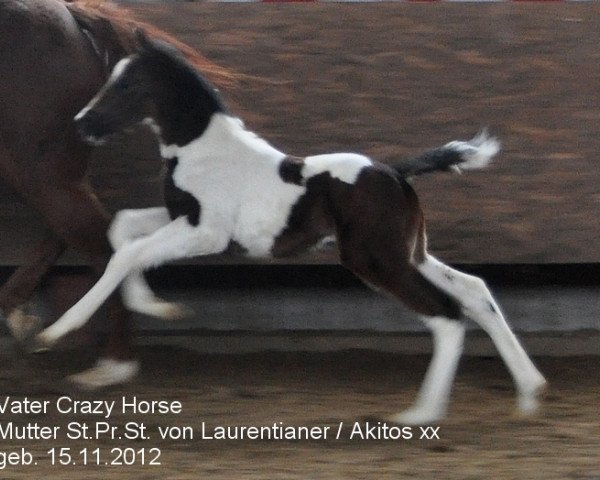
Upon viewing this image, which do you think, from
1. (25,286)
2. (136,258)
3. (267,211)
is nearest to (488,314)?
(267,211)

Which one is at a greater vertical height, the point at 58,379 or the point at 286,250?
the point at 286,250

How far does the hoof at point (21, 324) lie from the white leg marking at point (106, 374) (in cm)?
35

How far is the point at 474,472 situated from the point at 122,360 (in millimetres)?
1817

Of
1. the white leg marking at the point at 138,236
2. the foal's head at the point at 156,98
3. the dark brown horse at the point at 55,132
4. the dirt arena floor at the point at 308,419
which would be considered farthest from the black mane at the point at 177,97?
the dirt arena floor at the point at 308,419

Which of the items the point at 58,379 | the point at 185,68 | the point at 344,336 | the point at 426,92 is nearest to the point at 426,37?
the point at 426,92

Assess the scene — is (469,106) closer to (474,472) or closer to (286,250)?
(286,250)

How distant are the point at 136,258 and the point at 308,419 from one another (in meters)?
0.99

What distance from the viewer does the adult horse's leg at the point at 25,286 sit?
18.4 feet

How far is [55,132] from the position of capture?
5281mm

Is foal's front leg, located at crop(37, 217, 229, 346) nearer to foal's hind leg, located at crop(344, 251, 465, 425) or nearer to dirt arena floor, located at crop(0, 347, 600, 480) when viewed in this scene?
dirt arena floor, located at crop(0, 347, 600, 480)

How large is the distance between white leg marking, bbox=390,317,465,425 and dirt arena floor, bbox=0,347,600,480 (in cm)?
7

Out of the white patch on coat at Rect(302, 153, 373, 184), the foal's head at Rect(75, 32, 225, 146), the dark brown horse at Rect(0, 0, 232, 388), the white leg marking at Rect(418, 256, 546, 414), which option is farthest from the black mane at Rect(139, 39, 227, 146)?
the white leg marking at Rect(418, 256, 546, 414)

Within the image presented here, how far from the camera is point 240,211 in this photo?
4.80 metres

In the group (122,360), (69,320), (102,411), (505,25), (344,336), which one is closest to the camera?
(69,320)
